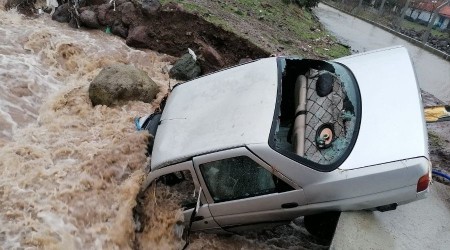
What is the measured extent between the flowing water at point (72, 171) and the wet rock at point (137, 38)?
1.74m

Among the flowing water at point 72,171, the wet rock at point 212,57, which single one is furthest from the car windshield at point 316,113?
the wet rock at point 212,57

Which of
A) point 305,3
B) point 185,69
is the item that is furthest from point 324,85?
point 305,3

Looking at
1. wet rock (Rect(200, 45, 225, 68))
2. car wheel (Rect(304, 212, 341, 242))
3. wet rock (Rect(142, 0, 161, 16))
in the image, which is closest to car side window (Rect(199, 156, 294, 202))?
car wheel (Rect(304, 212, 341, 242))

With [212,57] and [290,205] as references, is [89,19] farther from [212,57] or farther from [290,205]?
[290,205]

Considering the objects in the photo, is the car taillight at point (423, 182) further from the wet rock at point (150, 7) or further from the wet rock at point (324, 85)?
the wet rock at point (150, 7)

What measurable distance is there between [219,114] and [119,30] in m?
7.78

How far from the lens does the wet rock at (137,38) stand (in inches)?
420

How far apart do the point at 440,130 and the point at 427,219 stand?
3878 millimetres

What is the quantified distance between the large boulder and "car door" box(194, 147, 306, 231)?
13.7 ft

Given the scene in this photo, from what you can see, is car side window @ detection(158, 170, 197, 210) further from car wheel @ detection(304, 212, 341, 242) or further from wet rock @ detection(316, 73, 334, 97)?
wet rock @ detection(316, 73, 334, 97)

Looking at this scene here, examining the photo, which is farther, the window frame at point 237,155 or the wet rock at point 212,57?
the wet rock at point 212,57

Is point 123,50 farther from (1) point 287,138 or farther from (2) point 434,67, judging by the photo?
(2) point 434,67

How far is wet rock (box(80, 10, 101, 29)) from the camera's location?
441 inches

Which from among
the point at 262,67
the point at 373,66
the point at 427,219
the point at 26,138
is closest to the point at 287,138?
the point at 262,67
